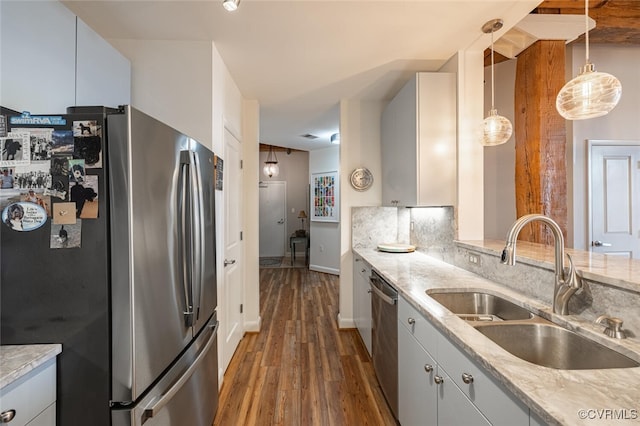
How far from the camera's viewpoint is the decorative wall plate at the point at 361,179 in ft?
10.4

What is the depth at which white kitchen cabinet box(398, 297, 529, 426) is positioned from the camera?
86cm

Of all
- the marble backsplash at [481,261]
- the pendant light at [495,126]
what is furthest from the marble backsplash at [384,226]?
the pendant light at [495,126]

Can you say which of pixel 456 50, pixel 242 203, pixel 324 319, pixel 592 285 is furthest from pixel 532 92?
pixel 324 319

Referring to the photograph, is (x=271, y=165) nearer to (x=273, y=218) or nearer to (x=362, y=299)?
(x=273, y=218)

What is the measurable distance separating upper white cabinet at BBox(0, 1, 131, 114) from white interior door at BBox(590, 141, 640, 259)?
4359mm

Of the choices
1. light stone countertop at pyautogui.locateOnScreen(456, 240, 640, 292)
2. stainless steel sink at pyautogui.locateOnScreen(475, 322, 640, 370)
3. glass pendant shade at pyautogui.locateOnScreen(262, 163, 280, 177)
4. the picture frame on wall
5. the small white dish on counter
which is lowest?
stainless steel sink at pyautogui.locateOnScreen(475, 322, 640, 370)

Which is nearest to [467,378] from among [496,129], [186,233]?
[186,233]

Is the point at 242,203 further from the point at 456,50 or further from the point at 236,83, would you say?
the point at 456,50

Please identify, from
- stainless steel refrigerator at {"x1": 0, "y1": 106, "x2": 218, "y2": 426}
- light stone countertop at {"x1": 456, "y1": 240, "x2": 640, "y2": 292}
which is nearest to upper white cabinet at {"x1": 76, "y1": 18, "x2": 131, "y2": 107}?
stainless steel refrigerator at {"x1": 0, "y1": 106, "x2": 218, "y2": 426}

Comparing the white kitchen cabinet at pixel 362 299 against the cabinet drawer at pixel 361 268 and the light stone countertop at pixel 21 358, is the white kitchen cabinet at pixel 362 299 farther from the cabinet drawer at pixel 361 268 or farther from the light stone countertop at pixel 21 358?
the light stone countertop at pixel 21 358

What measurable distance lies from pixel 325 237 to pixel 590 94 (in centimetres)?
484

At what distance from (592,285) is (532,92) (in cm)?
193

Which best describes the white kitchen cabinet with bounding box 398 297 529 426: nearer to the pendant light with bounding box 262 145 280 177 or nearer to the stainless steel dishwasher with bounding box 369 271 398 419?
the stainless steel dishwasher with bounding box 369 271 398 419

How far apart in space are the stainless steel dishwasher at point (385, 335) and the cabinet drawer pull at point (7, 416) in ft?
5.37
